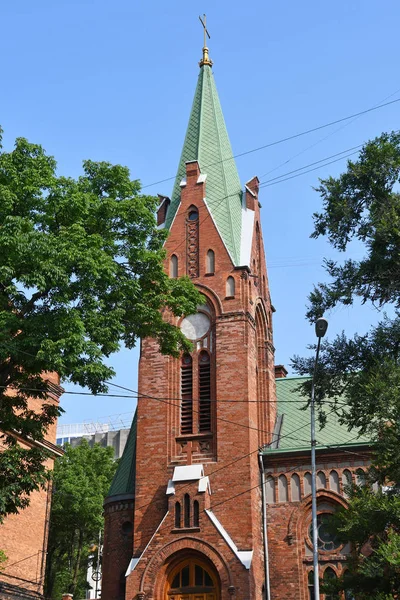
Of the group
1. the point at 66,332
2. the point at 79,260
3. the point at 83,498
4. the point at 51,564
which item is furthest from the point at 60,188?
the point at 51,564

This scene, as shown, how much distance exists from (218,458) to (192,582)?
4445mm

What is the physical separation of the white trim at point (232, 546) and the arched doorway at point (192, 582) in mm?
1229

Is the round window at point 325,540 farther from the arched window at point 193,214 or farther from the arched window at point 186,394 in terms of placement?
the arched window at point 193,214

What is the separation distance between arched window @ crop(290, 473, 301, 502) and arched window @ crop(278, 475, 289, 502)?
23 cm

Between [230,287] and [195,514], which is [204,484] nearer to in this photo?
[195,514]

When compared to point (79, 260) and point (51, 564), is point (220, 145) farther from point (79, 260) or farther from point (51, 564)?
point (51, 564)

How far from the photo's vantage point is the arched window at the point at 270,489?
109 feet

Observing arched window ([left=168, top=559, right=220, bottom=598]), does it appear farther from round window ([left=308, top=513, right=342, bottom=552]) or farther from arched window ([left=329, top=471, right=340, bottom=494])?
arched window ([left=329, top=471, right=340, bottom=494])

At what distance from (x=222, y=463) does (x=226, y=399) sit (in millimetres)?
2443

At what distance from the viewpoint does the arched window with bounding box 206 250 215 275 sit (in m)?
35.5

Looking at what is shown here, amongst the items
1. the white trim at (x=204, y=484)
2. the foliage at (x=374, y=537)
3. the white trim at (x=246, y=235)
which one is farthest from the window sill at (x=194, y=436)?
the foliage at (x=374, y=537)

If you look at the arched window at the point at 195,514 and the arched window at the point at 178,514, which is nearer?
the arched window at the point at 195,514

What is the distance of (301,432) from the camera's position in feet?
118

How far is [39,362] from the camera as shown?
63.8 ft
